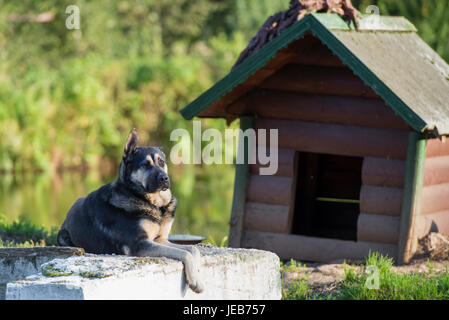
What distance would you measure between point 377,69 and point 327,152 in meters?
1.28

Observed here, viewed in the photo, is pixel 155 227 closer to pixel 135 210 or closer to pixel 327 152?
pixel 135 210

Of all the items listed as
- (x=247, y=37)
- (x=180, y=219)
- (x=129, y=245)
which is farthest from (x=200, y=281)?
(x=247, y=37)

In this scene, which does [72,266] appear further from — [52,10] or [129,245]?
[52,10]

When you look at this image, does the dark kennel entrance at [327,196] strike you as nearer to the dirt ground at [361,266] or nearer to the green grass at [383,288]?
the dirt ground at [361,266]

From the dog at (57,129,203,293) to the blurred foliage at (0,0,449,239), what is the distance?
29.8 feet

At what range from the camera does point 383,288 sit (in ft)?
20.8

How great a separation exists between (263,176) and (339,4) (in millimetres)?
2083

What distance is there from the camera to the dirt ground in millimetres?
7090

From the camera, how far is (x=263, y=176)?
893 centimetres

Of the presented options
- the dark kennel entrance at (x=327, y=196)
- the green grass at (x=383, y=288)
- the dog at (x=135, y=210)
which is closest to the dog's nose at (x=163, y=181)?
the dog at (x=135, y=210)

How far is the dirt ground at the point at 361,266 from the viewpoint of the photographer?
7.09 m

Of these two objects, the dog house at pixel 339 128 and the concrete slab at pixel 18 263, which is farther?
the dog house at pixel 339 128

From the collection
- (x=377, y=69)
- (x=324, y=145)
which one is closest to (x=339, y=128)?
(x=324, y=145)

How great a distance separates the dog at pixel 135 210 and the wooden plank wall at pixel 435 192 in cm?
347
